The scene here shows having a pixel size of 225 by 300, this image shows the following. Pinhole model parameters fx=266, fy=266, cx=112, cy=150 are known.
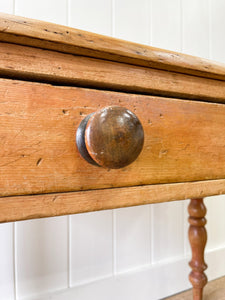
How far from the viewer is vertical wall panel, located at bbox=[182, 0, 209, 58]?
41.0 inches

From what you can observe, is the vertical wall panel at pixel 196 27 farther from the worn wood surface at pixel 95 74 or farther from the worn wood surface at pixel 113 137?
the worn wood surface at pixel 113 137

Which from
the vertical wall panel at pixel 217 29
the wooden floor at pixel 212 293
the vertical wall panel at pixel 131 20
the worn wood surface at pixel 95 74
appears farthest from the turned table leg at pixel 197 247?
the vertical wall panel at pixel 217 29

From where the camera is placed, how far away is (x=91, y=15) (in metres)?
0.81

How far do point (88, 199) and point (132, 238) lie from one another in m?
0.66

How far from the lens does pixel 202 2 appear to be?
1.10 meters

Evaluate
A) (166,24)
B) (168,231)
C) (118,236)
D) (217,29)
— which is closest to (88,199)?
(118,236)

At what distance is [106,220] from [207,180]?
522mm

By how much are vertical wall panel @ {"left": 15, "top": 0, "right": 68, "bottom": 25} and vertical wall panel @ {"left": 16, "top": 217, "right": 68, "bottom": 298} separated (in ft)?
1.81

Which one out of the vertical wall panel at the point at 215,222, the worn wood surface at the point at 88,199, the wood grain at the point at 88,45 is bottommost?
the vertical wall panel at the point at 215,222

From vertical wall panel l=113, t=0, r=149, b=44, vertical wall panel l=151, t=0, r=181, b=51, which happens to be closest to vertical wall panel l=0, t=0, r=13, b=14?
vertical wall panel l=113, t=0, r=149, b=44

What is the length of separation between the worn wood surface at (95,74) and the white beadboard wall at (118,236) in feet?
1.72

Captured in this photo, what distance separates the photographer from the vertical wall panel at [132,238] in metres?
0.86

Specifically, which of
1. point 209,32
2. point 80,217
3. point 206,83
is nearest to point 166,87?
point 206,83

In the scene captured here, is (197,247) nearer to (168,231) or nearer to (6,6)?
(168,231)
